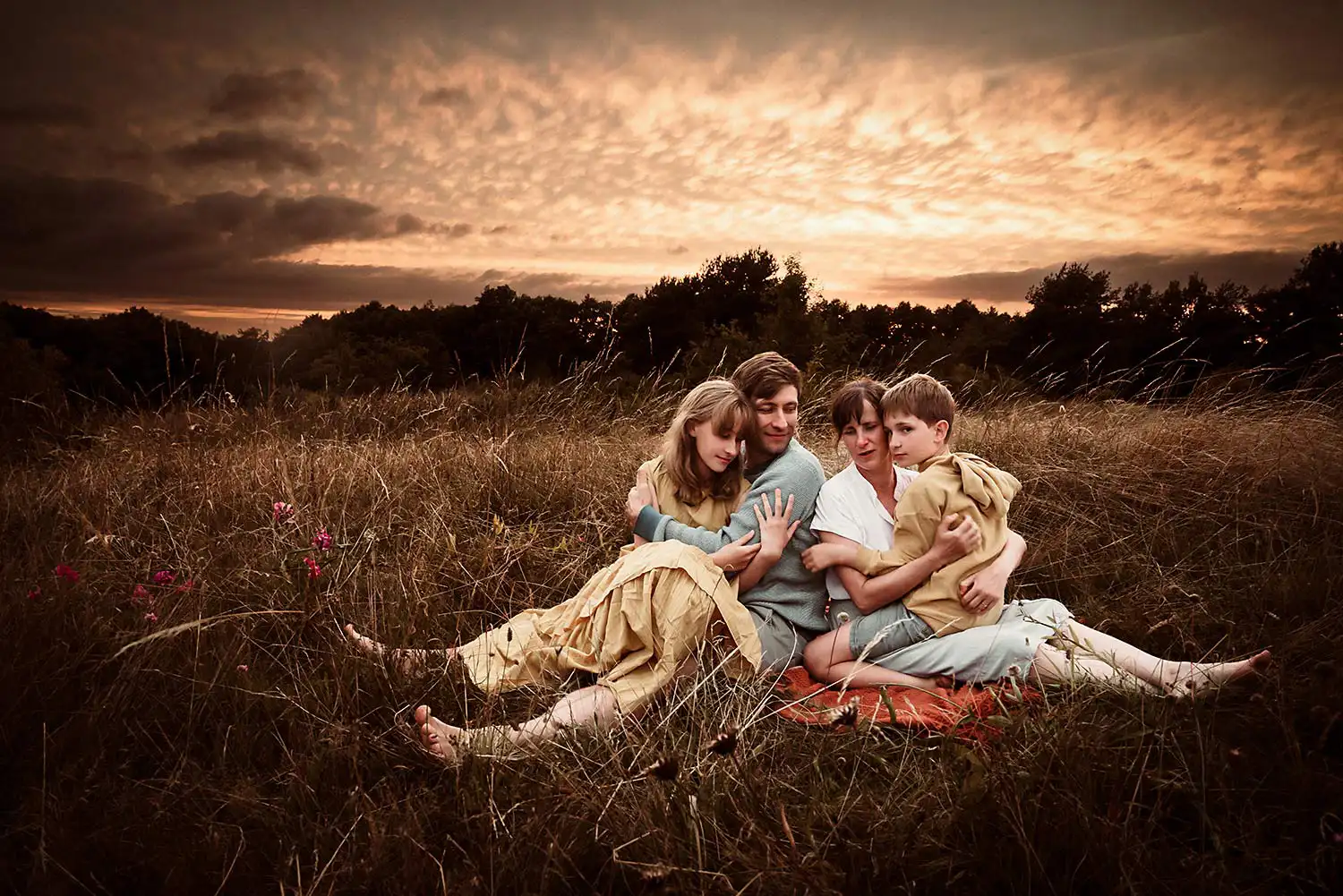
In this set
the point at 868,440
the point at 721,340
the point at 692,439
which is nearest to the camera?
the point at 868,440

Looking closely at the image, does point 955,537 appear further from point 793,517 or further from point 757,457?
point 757,457

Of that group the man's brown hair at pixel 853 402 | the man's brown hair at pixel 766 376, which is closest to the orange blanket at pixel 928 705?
the man's brown hair at pixel 853 402

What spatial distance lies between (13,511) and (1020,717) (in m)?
5.55

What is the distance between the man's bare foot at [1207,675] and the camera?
225 centimetres

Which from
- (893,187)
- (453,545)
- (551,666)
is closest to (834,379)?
(893,187)

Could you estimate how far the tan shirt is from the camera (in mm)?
2768

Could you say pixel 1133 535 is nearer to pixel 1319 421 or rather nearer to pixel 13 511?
pixel 1319 421

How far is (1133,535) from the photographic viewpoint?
4047mm

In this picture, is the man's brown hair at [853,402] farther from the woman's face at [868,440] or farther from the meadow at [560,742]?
the meadow at [560,742]

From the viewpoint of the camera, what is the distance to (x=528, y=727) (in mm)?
2297

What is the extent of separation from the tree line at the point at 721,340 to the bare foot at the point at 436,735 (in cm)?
413

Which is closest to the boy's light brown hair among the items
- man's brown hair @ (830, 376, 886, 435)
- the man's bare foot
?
man's brown hair @ (830, 376, 886, 435)

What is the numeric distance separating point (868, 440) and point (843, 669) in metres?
1.01

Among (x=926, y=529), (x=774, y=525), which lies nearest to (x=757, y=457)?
(x=774, y=525)
